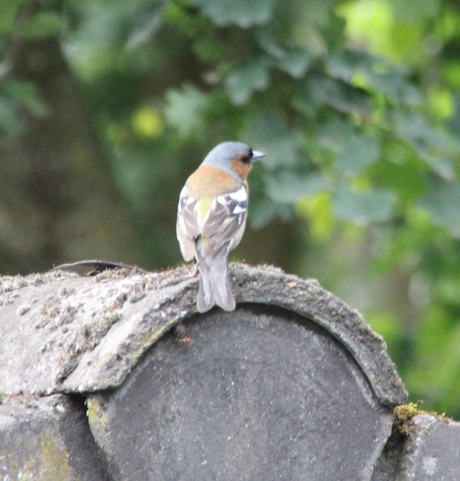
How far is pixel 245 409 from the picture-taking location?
2.95 m

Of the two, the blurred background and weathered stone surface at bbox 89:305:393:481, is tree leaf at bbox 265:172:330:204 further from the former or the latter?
weathered stone surface at bbox 89:305:393:481

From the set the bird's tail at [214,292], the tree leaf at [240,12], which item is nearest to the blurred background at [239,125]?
the tree leaf at [240,12]

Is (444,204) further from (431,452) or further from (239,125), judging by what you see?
(431,452)

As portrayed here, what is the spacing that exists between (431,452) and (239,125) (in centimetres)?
440

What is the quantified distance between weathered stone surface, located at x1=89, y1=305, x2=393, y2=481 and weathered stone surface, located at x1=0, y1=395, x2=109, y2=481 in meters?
0.07

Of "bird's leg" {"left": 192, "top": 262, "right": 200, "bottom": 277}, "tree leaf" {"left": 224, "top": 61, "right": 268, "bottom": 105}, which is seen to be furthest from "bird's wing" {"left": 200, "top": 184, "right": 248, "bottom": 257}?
"tree leaf" {"left": 224, "top": 61, "right": 268, "bottom": 105}

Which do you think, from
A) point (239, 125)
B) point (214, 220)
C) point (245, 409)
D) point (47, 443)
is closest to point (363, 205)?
point (239, 125)

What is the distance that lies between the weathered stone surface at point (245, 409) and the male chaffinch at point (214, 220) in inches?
5.3

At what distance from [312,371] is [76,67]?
6.77m

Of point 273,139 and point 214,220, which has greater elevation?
point 273,139

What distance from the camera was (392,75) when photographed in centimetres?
668

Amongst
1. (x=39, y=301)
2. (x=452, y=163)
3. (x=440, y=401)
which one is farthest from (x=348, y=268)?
(x=39, y=301)

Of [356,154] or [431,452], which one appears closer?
[431,452]

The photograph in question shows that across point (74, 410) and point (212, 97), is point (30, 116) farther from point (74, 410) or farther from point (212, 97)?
point (74, 410)
